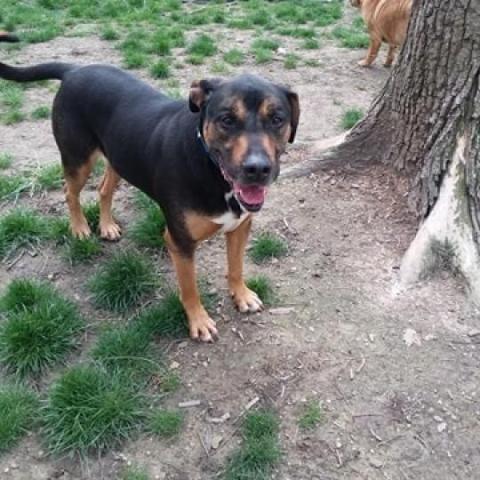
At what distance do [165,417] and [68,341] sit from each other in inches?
35.4

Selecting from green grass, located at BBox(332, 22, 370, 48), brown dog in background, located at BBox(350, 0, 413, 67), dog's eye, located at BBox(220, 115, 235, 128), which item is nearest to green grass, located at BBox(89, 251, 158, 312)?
dog's eye, located at BBox(220, 115, 235, 128)

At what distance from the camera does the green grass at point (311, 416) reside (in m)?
3.37

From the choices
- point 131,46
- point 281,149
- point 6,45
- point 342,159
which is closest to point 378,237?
point 342,159

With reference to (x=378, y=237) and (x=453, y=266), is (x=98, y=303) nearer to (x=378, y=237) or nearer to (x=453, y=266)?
(x=378, y=237)

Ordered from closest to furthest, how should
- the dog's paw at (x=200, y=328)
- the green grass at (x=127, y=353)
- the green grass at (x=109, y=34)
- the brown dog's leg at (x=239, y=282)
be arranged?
the green grass at (x=127, y=353), the dog's paw at (x=200, y=328), the brown dog's leg at (x=239, y=282), the green grass at (x=109, y=34)

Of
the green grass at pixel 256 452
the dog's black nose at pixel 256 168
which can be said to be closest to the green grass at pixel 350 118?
the dog's black nose at pixel 256 168

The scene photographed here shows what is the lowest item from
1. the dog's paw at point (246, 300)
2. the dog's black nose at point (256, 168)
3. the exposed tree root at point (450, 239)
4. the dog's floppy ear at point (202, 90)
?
the dog's paw at point (246, 300)

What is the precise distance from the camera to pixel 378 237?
14.7ft

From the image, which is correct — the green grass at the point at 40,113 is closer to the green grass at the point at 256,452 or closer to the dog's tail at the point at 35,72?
the dog's tail at the point at 35,72

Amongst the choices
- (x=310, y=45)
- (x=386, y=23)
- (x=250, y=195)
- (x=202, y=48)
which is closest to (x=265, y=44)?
(x=310, y=45)

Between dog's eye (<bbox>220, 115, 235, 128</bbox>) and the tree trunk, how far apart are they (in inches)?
69.4

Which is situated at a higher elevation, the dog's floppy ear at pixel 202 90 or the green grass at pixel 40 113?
the dog's floppy ear at pixel 202 90

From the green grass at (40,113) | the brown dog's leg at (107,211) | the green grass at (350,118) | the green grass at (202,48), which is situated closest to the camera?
the brown dog's leg at (107,211)

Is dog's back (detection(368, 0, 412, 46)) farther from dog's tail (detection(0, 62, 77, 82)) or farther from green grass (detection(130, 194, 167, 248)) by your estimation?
dog's tail (detection(0, 62, 77, 82))
